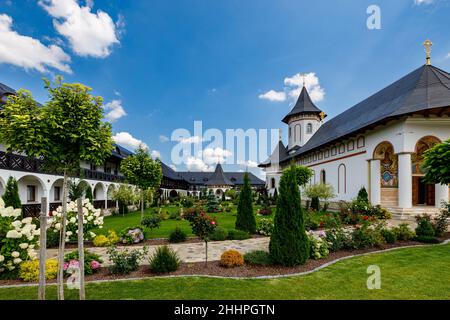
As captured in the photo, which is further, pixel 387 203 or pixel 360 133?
pixel 360 133

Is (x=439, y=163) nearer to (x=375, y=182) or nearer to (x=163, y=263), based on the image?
(x=375, y=182)

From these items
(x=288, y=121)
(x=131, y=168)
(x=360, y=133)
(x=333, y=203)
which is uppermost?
(x=288, y=121)

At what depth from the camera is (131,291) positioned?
4.31 metres

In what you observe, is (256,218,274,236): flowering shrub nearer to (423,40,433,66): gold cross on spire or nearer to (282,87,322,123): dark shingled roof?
(423,40,433,66): gold cross on spire

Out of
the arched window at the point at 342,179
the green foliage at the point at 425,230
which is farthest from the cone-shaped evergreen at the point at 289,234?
the arched window at the point at 342,179

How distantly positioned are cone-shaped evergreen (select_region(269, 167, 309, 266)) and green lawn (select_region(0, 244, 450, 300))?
2.09 feet

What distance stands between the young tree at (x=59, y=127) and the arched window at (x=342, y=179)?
1880 centimetres

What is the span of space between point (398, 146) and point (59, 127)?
15795 millimetres

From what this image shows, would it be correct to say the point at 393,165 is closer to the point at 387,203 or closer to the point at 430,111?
the point at 387,203

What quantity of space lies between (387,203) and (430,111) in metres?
6.35

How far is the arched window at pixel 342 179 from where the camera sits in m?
18.4

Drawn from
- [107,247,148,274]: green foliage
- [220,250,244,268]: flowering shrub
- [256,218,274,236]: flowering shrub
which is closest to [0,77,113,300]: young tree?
[107,247,148,274]: green foliage

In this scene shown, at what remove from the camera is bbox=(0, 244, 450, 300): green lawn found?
408 centimetres

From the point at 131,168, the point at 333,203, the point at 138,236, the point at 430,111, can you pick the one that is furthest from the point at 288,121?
the point at 138,236
